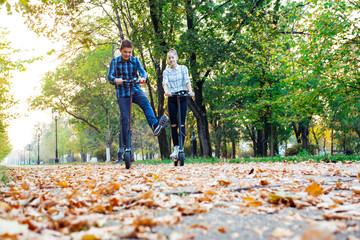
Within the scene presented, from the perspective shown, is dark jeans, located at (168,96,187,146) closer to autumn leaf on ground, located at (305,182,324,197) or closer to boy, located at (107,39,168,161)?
boy, located at (107,39,168,161)

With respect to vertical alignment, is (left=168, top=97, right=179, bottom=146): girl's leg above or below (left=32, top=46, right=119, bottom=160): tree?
below

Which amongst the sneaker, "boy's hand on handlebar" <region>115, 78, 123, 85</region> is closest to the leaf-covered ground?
the sneaker

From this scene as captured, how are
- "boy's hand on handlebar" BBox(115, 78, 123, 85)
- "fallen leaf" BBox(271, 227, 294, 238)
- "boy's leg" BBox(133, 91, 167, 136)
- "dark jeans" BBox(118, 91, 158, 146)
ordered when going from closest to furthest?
"fallen leaf" BBox(271, 227, 294, 238) < "boy's hand on handlebar" BBox(115, 78, 123, 85) < "boy's leg" BBox(133, 91, 167, 136) < "dark jeans" BBox(118, 91, 158, 146)

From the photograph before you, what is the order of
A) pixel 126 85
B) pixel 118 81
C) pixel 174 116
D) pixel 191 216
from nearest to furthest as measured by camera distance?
pixel 191 216 < pixel 118 81 < pixel 126 85 < pixel 174 116

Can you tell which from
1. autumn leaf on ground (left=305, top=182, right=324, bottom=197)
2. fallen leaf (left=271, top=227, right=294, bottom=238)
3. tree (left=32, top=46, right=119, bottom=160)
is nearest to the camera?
fallen leaf (left=271, top=227, right=294, bottom=238)

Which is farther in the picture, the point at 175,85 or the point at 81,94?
the point at 81,94

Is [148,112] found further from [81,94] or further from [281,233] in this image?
[81,94]

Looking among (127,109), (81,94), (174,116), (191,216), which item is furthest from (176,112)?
(81,94)

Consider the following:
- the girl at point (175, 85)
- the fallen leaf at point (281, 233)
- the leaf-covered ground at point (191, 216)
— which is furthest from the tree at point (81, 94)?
the fallen leaf at point (281, 233)

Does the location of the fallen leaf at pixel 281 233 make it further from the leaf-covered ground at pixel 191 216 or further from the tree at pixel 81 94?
the tree at pixel 81 94

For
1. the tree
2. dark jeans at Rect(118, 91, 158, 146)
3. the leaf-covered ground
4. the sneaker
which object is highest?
the tree

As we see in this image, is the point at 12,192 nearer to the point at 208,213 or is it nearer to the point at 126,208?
the point at 126,208

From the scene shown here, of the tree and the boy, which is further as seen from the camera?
the tree

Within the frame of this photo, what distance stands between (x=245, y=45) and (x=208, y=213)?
1363 centimetres
